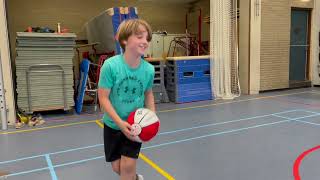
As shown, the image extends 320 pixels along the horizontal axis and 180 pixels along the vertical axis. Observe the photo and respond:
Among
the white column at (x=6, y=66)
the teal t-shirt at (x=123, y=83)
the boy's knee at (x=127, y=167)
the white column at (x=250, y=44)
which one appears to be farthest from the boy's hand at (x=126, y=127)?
the white column at (x=250, y=44)

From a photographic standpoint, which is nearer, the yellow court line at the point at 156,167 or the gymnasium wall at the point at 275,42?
the yellow court line at the point at 156,167

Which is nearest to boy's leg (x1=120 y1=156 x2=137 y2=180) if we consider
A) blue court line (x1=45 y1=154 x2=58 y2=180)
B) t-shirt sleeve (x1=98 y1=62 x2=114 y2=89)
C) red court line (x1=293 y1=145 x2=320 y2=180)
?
t-shirt sleeve (x1=98 y1=62 x2=114 y2=89)

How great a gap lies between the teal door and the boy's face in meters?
6.92

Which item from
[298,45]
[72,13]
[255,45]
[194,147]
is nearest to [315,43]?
[298,45]

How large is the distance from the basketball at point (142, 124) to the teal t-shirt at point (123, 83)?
0.26 ft

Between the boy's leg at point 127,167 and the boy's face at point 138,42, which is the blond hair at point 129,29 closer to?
A: the boy's face at point 138,42

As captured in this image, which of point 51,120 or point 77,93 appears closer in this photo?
point 51,120

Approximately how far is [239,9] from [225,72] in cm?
178

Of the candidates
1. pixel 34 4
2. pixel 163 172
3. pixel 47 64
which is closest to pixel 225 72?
pixel 47 64

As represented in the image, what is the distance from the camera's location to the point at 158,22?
8.42 m

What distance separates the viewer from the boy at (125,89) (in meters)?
1.70

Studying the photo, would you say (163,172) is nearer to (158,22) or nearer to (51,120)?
(51,120)

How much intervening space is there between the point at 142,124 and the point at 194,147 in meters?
1.63

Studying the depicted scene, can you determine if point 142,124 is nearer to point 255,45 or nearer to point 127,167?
point 127,167
